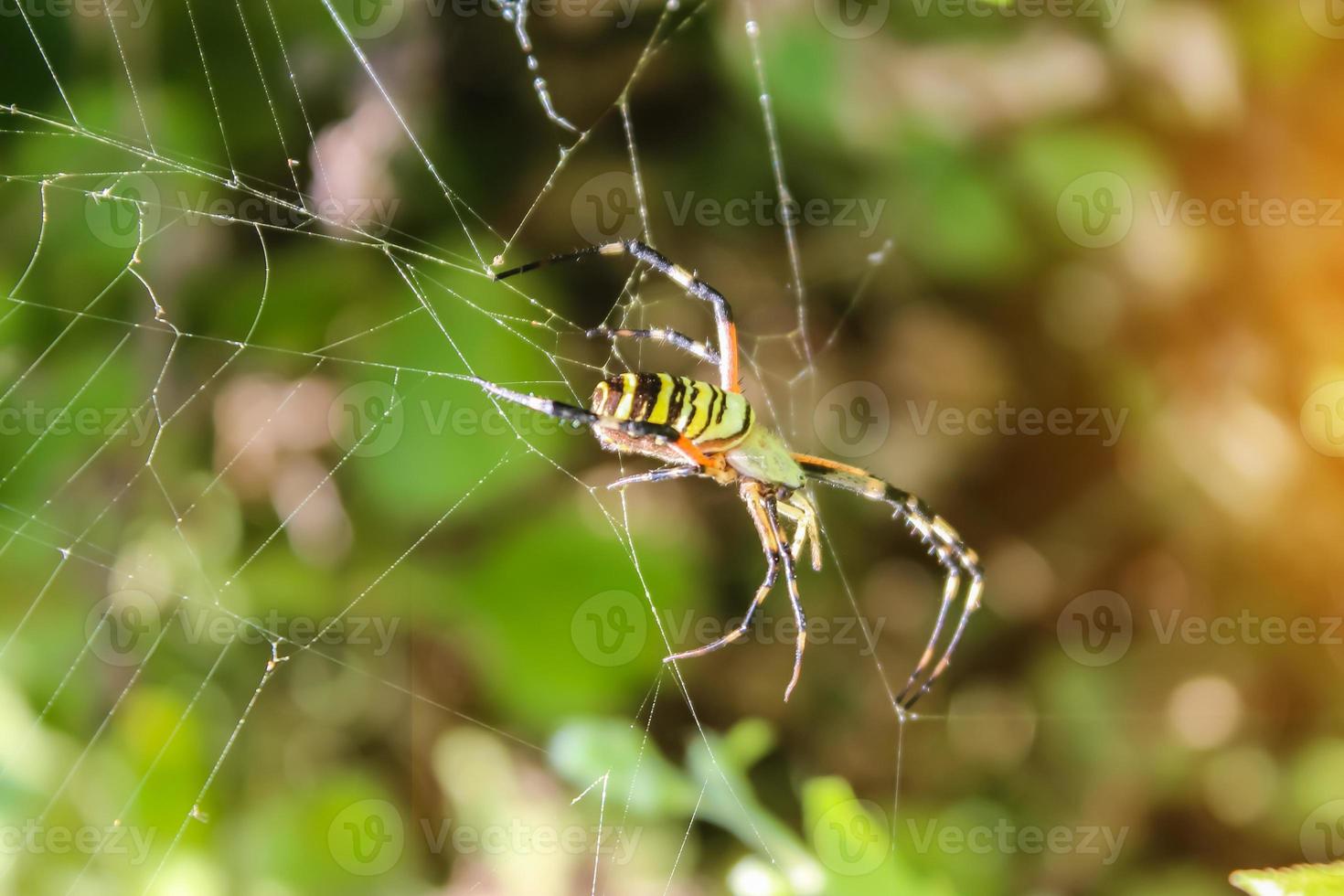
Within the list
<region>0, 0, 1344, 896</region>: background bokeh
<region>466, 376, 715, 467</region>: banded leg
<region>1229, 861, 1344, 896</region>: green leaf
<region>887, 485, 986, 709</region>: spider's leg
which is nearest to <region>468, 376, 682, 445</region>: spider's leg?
<region>466, 376, 715, 467</region>: banded leg

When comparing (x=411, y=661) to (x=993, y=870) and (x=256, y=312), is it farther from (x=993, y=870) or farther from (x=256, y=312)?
(x=993, y=870)

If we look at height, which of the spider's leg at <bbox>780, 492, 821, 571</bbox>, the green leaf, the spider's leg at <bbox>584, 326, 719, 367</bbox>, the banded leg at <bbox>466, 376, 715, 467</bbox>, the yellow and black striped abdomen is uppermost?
the spider's leg at <bbox>584, 326, 719, 367</bbox>

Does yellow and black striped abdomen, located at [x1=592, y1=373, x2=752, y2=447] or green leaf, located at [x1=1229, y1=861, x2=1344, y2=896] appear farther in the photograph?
yellow and black striped abdomen, located at [x1=592, y1=373, x2=752, y2=447]

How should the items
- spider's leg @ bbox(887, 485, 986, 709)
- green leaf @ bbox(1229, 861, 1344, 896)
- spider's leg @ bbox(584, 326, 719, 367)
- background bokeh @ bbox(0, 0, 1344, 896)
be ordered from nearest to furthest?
green leaf @ bbox(1229, 861, 1344, 896), spider's leg @ bbox(584, 326, 719, 367), background bokeh @ bbox(0, 0, 1344, 896), spider's leg @ bbox(887, 485, 986, 709)

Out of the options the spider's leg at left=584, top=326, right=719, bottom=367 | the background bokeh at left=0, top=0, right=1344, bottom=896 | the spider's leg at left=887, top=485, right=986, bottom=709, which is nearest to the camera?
the spider's leg at left=584, top=326, right=719, bottom=367

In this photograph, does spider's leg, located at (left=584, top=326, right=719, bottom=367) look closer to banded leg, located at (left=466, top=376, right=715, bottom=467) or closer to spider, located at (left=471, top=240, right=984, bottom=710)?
spider, located at (left=471, top=240, right=984, bottom=710)

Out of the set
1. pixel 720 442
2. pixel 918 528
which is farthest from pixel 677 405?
pixel 918 528

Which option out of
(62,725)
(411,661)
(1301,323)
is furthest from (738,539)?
(1301,323)

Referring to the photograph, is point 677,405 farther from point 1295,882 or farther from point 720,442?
point 1295,882
